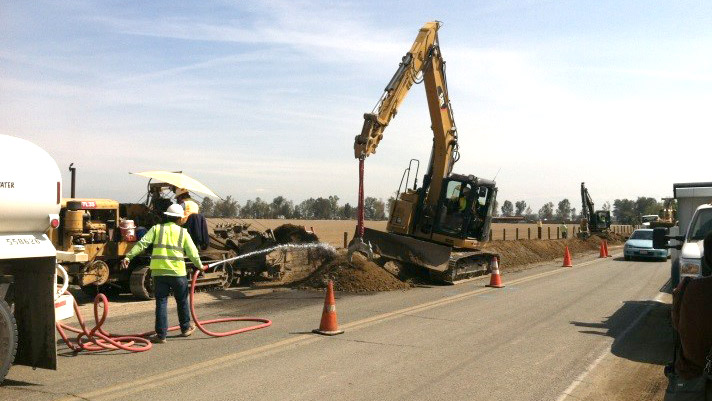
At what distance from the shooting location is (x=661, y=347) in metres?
9.55

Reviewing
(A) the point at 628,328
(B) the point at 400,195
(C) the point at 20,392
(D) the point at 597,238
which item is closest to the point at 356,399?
(C) the point at 20,392

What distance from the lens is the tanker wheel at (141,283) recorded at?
1336cm

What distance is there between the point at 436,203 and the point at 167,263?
11317mm

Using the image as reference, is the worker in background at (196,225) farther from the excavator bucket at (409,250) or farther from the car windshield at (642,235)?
the car windshield at (642,235)

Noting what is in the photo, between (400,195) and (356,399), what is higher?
(400,195)

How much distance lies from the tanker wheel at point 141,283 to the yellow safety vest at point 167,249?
4.34 m

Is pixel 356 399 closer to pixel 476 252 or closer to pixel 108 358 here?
pixel 108 358

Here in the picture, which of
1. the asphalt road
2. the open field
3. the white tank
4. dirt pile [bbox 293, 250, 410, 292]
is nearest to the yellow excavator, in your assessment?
dirt pile [bbox 293, 250, 410, 292]

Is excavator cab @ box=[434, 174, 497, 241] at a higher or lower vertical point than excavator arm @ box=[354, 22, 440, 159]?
lower

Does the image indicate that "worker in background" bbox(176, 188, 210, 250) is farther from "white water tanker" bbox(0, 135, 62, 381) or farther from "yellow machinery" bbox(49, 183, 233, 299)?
"white water tanker" bbox(0, 135, 62, 381)

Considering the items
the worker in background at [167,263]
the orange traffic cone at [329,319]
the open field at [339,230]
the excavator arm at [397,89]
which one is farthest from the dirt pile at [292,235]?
the worker in background at [167,263]

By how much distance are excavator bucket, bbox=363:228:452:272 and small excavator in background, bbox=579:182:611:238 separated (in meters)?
34.7

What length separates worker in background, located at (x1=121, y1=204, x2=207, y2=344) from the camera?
902cm

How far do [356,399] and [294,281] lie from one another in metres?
10.4
